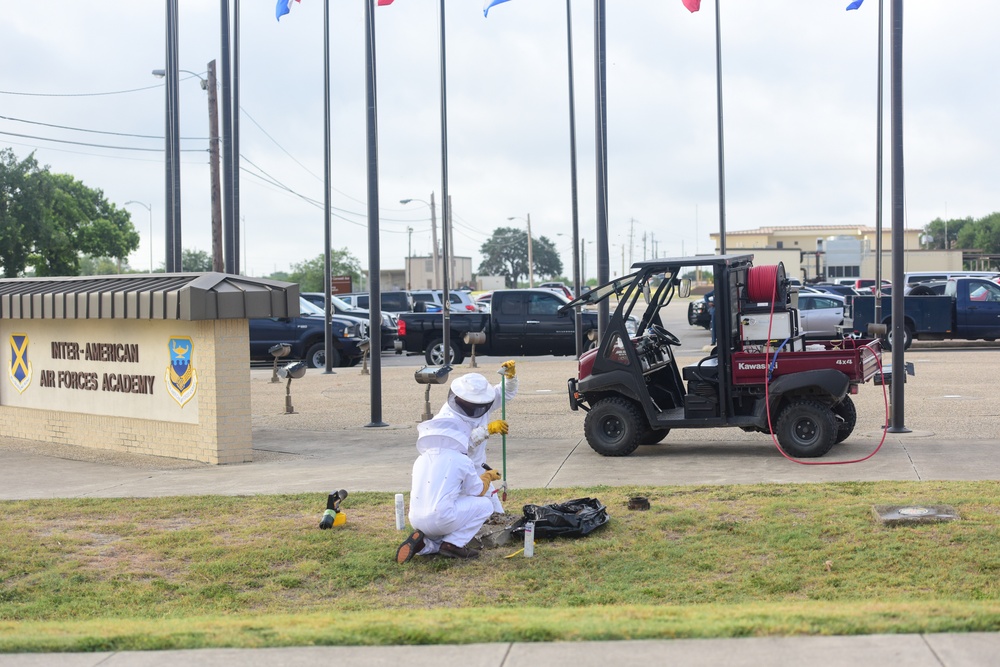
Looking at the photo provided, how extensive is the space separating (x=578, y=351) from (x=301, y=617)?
18.3m

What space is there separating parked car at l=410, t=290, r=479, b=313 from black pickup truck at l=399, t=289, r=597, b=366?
10009mm

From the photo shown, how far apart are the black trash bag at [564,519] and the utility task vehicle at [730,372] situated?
136 inches

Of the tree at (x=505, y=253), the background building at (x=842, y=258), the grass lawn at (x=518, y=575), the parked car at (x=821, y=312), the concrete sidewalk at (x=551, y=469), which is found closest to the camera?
the concrete sidewalk at (x=551, y=469)

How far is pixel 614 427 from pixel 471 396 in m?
4.52

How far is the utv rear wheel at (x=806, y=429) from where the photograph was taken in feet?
37.5

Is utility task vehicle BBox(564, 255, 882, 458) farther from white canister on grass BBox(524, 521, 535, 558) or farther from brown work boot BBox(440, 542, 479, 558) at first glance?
brown work boot BBox(440, 542, 479, 558)

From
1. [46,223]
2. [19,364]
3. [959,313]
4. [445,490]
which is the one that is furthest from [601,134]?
[46,223]

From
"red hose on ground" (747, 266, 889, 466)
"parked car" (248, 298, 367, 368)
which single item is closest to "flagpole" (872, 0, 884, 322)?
"parked car" (248, 298, 367, 368)

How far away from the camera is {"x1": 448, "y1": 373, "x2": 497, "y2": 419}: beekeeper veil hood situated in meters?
7.95

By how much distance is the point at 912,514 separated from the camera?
8.20m

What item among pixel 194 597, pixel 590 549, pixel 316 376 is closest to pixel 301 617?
pixel 194 597

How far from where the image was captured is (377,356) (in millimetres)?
15695

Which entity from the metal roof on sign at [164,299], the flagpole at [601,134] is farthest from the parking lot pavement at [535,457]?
the flagpole at [601,134]

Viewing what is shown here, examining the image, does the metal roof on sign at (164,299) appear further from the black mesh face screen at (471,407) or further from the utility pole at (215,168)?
the utility pole at (215,168)
